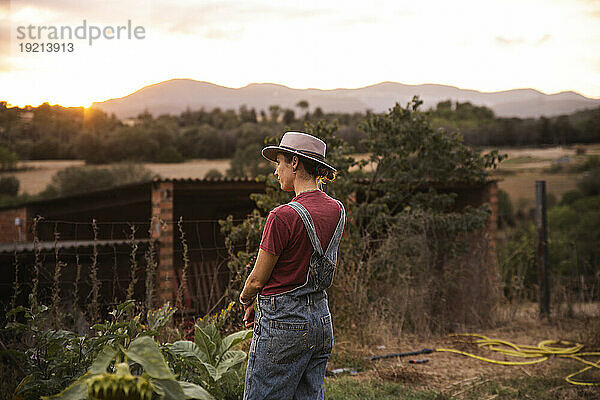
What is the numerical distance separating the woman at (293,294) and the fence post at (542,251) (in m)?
6.43

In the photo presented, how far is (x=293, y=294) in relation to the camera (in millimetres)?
2586

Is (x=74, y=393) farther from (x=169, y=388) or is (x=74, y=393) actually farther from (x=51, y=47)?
(x=51, y=47)

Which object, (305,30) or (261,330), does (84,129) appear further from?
(261,330)

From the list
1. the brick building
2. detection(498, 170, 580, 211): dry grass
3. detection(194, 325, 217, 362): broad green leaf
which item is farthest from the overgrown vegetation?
detection(498, 170, 580, 211): dry grass

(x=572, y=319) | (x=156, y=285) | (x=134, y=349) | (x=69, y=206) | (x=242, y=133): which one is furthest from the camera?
(x=242, y=133)

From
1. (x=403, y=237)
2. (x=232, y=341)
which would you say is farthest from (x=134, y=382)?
(x=403, y=237)

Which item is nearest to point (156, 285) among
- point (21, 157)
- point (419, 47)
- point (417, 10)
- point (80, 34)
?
point (80, 34)

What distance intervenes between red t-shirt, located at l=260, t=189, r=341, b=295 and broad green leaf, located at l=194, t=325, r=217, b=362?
1.13 m

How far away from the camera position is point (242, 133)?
5459 centimetres

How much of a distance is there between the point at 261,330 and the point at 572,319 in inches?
259

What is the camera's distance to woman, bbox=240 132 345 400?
253cm

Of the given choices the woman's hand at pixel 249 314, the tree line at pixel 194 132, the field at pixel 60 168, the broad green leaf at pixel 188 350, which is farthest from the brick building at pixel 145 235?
the field at pixel 60 168

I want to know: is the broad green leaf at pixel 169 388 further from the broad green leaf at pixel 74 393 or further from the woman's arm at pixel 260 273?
the woman's arm at pixel 260 273

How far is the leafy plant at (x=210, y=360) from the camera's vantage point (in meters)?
3.46
